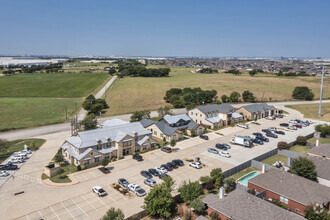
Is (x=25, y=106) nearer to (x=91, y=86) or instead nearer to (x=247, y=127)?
(x=91, y=86)

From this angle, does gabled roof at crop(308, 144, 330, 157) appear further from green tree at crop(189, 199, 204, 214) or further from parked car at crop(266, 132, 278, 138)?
green tree at crop(189, 199, 204, 214)

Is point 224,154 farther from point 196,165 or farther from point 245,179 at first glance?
point 245,179

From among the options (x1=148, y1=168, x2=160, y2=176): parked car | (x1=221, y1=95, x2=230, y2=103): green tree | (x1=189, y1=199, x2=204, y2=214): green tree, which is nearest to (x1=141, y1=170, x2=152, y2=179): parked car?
(x1=148, y1=168, x2=160, y2=176): parked car

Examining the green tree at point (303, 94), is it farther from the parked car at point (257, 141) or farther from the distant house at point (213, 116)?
the parked car at point (257, 141)

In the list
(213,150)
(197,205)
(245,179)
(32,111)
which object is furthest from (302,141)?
(32,111)

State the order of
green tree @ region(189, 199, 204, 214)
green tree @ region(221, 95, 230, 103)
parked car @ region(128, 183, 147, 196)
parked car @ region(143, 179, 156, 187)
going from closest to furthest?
green tree @ region(189, 199, 204, 214), parked car @ region(128, 183, 147, 196), parked car @ region(143, 179, 156, 187), green tree @ region(221, 95, 230, 103)
